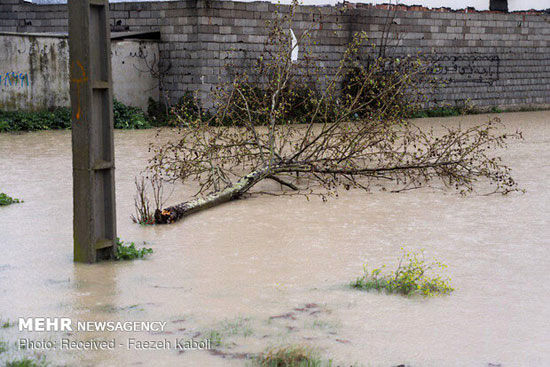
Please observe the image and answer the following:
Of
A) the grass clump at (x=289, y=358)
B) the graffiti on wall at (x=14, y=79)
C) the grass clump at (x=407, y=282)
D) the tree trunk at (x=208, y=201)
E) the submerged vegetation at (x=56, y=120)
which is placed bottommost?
the grass clump at (x=289, y=358)

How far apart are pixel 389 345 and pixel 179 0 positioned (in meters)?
15.6

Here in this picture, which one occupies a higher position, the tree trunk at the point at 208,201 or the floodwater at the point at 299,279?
the tree trunk at the point at 208,201

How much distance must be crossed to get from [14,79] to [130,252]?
12.3 meters

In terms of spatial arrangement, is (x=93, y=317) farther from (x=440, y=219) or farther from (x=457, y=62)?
(x=457, y=62)

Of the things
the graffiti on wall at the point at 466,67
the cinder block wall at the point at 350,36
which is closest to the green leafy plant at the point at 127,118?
the cinder block wall at the point at 350,36

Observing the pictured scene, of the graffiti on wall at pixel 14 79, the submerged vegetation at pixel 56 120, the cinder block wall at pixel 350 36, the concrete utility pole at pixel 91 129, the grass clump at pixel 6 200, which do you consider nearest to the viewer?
the concrete utility pole at pixel 91 129

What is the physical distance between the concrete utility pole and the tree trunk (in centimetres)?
141

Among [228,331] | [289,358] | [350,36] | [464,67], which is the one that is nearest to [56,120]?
Result: [350,36]

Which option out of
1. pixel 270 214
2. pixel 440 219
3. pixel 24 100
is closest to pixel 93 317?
pixel 270 214

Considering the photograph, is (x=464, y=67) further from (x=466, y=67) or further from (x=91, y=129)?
(x=91, y=129)

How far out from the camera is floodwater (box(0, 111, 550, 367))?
12.9ft

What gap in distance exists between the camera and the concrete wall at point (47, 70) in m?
16.5

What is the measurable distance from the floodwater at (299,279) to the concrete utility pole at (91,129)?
0.86 feet

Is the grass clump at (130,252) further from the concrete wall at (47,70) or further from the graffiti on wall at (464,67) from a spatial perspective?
the graffiti on wall at (464,67)
